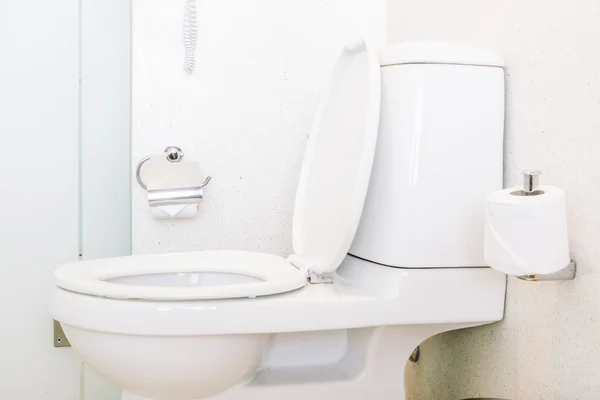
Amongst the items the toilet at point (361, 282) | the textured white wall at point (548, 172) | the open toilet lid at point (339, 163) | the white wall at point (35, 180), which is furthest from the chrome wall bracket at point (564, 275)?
the white wall at point (35, 180)

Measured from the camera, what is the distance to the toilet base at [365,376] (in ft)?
4.14

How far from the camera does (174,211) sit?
166cm

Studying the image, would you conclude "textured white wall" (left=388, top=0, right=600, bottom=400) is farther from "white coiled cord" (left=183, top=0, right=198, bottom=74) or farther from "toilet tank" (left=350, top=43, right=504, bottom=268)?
"white coiled cord" (left=183, top=0, right=198, bottom=74)

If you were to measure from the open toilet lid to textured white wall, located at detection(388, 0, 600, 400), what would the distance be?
10.2 inches

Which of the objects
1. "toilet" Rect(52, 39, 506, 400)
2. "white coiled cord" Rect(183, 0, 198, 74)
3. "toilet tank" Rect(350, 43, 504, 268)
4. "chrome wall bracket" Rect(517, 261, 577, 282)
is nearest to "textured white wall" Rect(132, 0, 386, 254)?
"white coiled cord" Rect(183, 0, 198, 74)

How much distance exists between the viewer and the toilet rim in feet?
3.59

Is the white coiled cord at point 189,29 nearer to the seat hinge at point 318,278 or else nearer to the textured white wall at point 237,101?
the textured white wall at point 237,101

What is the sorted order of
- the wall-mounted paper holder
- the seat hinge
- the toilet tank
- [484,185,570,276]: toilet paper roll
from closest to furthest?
[484,185,570,276]: toilet paper roll
the toilet tank
the seat hinge
the wall-mounted paper holder

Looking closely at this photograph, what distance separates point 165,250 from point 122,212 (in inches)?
7.3

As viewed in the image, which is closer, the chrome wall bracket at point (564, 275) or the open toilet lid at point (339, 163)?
the chrome wall bracket at point (564, 275)

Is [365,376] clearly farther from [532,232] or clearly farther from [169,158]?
[169,158]

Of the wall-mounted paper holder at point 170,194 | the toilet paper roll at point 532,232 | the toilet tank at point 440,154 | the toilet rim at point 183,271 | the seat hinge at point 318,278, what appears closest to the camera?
the toilet paper roll at point 532,232

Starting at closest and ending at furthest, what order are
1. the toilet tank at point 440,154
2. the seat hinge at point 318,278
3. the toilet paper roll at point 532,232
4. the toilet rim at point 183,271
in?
1. the toilet paper roll at point 532,232
2. the toilet rim at point 183,271
3. the toilet tank at point 440,154
4. the seat hinge at point 318,278

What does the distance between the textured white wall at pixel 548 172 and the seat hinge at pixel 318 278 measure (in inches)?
12.7
